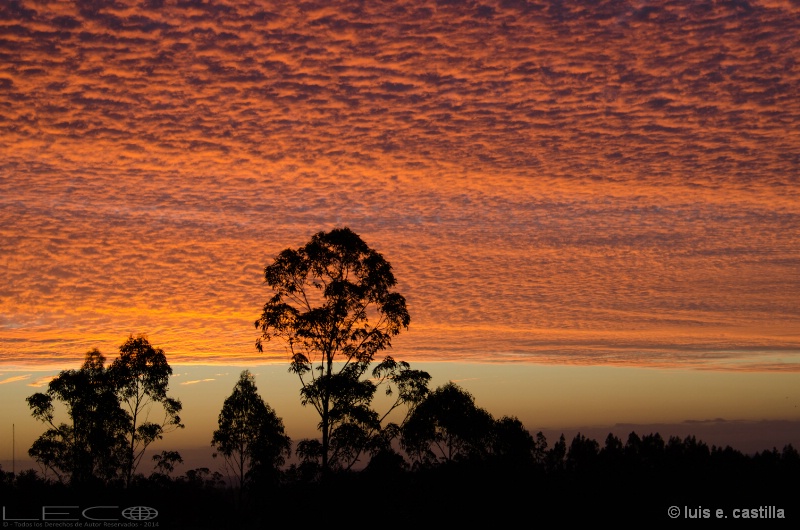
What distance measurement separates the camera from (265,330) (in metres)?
55.3

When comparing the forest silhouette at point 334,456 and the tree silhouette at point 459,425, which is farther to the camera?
the tree silhouette at point 459,425

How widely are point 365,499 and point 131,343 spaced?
29.4 metres

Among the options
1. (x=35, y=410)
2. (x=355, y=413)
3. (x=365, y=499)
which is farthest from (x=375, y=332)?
(x=35, y=410)

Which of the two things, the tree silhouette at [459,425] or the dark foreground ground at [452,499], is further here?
the tree silhouette at [459,425]

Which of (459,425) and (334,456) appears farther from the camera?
(459,425)

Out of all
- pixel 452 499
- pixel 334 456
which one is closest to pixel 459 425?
pixel 452 499

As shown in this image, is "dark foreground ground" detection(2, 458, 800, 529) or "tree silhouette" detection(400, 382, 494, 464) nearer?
"dark foreground ground" detection(2, 458, 800, 529)

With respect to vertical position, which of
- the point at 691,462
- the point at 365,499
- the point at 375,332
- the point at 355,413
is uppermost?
the point at 375,332

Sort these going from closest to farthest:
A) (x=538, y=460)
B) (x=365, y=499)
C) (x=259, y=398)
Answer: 1. (x=365, y=499)
2. (x=259, y=398)
3. (x=538, y=460)

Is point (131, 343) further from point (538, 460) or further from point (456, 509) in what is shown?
point (538, 460)

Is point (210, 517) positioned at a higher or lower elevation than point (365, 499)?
lower

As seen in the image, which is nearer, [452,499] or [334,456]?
[334,456]

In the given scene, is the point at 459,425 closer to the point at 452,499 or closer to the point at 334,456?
the point at 452,499

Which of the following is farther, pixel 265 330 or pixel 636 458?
pixel 636 458
